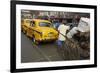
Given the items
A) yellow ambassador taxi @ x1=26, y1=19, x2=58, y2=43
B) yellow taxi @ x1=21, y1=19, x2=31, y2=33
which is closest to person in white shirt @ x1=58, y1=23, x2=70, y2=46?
yellow ambassador taxi @ x1=26, y1=19, x2=58, y2=43

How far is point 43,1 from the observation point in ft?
6.07

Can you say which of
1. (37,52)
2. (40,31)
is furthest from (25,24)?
(37,52)

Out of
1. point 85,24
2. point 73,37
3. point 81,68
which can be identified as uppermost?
point 85,24

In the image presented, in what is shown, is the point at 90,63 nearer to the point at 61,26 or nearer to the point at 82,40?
the point at 82,40

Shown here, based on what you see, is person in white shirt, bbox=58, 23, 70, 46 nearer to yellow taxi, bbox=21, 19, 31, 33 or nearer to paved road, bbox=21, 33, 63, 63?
paved road, bbox=21, 33, 63, 63

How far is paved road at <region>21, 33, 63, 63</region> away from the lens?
1798 millimetres

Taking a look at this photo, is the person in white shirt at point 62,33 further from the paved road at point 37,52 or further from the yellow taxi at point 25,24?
the yellow taxi at point 25,24

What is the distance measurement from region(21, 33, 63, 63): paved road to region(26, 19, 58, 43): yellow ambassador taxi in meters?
0.05

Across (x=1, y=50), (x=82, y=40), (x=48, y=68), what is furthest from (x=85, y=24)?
(x=1, y=50)

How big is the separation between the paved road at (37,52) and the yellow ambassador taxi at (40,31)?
0.05m

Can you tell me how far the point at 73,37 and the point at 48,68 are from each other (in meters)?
0.41

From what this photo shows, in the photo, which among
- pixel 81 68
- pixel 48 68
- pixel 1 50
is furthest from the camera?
pixel 81 68

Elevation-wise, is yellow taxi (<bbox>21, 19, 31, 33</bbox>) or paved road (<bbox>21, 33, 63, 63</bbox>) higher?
yellow taxi (<bbox>21, 19, 31, 33</bbox>)

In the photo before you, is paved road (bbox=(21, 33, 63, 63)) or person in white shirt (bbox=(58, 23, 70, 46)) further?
person in white shirt (bbox=(58, 23, 70, 46))
